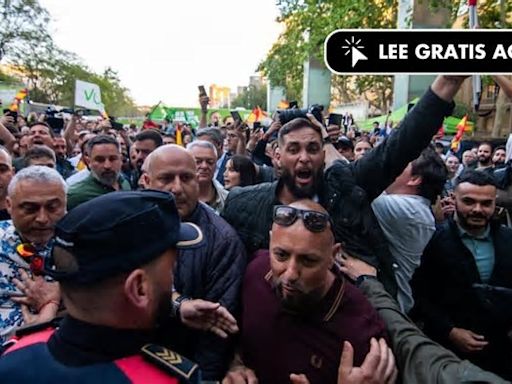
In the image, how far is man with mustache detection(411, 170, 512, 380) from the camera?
3.04 meters

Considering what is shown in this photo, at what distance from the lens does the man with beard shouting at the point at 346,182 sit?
2.61 m

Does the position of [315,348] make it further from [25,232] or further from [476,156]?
[476,156]

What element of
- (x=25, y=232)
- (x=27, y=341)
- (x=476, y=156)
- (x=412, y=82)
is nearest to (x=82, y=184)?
(x=25, y=232)

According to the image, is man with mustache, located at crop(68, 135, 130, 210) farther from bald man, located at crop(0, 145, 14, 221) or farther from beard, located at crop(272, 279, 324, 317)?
beard, located at crop(272, 279, 324, 317)

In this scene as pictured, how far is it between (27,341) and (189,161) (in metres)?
1.54

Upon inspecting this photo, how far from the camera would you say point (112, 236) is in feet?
4.24

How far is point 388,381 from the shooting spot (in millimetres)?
1815

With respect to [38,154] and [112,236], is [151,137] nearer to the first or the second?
[38,154]

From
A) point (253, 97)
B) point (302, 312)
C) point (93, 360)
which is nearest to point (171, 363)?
point (93, 360)

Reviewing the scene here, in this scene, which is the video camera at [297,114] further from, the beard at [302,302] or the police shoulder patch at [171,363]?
the police shoulder patch at [171,363]

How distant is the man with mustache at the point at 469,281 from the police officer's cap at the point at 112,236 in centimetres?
222

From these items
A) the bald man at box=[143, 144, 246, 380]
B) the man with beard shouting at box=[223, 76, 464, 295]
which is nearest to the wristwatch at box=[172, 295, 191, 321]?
the bald man at box=[143, 144, 246, 380]
